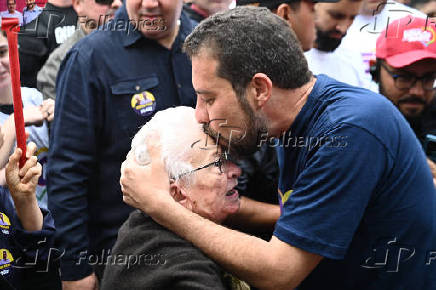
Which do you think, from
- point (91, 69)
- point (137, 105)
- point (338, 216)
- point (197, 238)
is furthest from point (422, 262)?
point (91, 69)

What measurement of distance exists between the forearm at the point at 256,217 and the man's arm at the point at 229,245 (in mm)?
717

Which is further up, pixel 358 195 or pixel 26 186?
pixel 358 195

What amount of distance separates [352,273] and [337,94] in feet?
2.08

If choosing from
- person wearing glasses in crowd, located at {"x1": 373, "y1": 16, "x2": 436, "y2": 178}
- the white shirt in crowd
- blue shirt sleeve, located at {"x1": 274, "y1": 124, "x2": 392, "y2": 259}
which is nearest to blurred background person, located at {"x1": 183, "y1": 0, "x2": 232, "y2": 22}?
the white shirt in crowd

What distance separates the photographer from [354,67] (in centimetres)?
376

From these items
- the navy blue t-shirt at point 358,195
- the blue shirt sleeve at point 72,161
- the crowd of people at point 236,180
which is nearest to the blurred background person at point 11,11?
the crowd of people at point 236,180

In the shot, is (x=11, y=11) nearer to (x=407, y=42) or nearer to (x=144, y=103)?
(x=144, y=103)

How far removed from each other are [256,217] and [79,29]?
2.19 metres

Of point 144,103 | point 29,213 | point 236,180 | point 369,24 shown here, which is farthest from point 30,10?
point 369,24

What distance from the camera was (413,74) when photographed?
299cm

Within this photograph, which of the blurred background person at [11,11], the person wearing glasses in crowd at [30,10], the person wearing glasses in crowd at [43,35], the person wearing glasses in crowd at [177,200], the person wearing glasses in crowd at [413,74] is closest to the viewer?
the person wearing glasses in crowd at [177,200]

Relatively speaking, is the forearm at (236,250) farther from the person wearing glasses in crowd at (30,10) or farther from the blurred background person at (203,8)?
the blurred background person at (203,8)

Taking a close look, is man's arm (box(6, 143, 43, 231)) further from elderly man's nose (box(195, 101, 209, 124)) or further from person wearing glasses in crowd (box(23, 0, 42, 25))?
person wearing glasses in crowd (box(23, 0, 42, 25))

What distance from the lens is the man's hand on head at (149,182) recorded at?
74.6 inches
